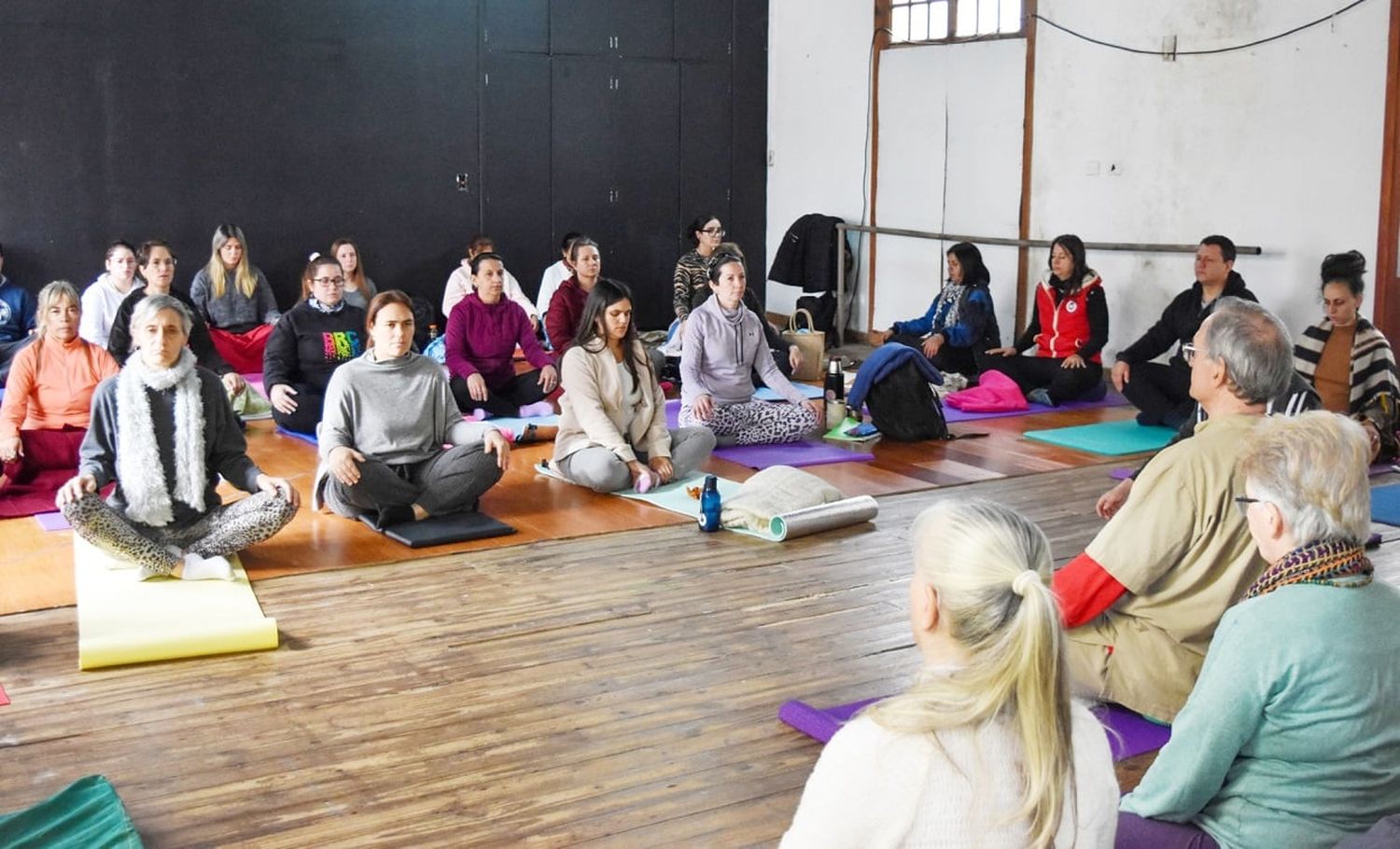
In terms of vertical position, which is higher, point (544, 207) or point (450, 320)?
point (544, 207)

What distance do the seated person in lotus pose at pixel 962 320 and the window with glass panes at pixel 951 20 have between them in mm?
1741

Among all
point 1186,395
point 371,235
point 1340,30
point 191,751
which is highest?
point 1340,30

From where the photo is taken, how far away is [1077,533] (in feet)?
16.5

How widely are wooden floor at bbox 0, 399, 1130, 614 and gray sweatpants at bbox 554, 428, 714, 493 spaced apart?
0.07m

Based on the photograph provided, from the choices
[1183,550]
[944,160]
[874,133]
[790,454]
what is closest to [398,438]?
[790,454]

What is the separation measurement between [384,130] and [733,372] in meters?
4.49

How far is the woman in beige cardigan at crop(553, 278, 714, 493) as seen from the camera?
18.0ft

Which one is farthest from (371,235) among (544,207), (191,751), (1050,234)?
(191,751)

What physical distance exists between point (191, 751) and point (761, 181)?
29.2 ft

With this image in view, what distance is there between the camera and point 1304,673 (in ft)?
6.48

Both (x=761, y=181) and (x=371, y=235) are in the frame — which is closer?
(x=371, y=235)

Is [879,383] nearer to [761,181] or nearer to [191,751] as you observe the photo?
[191,751]

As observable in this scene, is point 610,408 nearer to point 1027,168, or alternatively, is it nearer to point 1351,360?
point 1351,360

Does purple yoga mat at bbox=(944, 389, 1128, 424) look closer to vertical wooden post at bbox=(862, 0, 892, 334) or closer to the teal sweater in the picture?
vertical wooden post at bbox=(862, 0, 892, 334)
